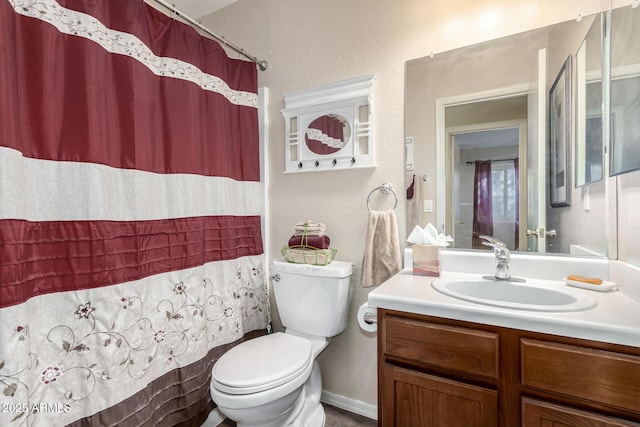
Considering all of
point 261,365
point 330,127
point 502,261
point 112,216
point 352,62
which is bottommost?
point 261,365

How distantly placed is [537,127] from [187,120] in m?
1.59

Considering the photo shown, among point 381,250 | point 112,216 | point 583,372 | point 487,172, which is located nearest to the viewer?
point 583,372

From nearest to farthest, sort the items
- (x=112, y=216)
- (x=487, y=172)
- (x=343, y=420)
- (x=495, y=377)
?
(x=495, y=377), (x=112, y=216), (x=487, y=172), (x=343, y=420)

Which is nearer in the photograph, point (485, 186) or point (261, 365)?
point (261, 365)

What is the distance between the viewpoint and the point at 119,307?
3.72 ft

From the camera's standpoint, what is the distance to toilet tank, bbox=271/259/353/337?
4.93ft

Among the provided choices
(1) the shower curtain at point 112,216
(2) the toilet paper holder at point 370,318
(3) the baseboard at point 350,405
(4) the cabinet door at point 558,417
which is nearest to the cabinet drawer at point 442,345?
(4) the cabinet door at point 558,417

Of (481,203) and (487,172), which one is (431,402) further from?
(487,172)

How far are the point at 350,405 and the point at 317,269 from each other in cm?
83

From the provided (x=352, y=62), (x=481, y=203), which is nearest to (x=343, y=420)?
(x=481, y=203)

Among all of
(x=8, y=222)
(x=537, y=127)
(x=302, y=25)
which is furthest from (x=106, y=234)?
(x=537, y=127)

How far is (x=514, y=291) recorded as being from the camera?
114 centimetres

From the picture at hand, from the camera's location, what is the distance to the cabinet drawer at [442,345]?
0.88m

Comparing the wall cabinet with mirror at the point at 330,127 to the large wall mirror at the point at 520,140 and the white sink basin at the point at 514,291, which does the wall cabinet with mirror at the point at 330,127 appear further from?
the white sink basin at the point at 514,291
